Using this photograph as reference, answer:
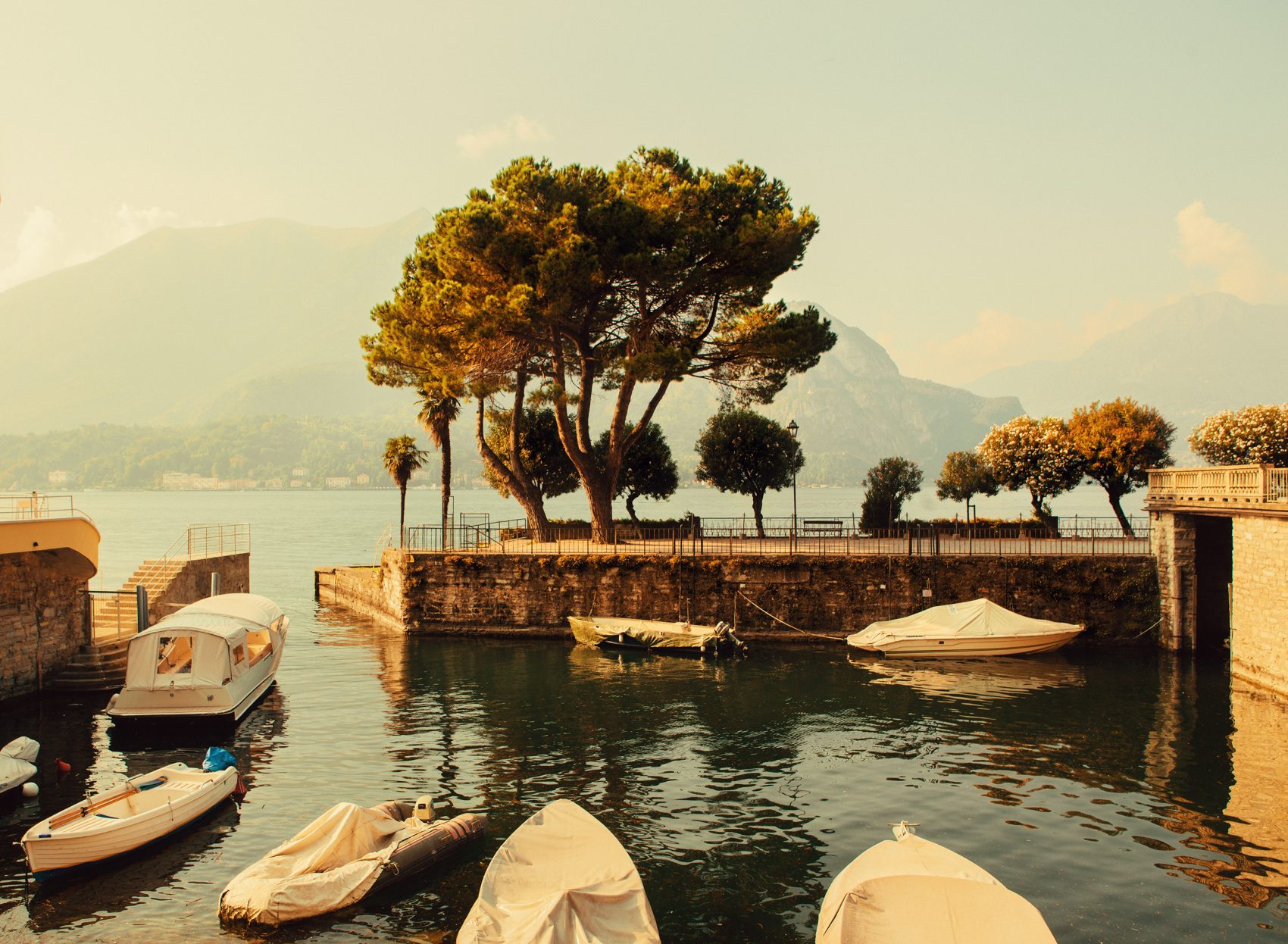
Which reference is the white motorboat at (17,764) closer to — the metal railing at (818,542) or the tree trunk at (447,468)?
the metal railing at (818,542)

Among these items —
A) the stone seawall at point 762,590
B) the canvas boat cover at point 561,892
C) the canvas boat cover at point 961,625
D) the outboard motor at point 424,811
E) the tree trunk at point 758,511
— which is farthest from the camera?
the tree trunk at point 758,511

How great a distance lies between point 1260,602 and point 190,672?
30.7 meters

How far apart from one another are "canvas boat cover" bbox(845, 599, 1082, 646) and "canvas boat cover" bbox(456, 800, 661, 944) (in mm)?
21326

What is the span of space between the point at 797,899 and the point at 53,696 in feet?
78.6

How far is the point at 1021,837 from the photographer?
1627 centimetres

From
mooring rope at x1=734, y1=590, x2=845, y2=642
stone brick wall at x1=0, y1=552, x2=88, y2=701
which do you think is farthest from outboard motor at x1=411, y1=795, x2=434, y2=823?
mooring rope at x1=734, y1=590, x2=845, y2=642

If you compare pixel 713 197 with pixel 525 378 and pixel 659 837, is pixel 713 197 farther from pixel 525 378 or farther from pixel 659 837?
pixel 659 837

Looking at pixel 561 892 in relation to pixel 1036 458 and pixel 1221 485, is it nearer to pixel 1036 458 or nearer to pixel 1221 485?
pixel 1221 485

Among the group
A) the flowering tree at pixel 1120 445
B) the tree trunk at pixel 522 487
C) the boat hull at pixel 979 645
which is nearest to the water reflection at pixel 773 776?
the boat hull at pixel 979 645

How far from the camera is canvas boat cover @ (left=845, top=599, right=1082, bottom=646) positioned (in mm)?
32094

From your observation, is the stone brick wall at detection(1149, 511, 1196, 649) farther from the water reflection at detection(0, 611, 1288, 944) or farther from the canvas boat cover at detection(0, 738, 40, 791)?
the canvas boat cover at detection(0, 738, 40, 791)

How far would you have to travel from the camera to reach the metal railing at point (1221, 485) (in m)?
26.3

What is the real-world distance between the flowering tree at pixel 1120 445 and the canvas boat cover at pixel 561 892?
38796 mm

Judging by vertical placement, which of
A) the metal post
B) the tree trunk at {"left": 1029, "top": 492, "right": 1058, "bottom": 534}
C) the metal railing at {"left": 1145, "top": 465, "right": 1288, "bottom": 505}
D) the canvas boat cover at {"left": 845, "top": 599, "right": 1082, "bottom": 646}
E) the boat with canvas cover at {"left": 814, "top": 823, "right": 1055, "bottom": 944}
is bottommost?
the boat with canvas cover at {"left": 814, "top": 823, "right": 1055, "bottom": 944}
